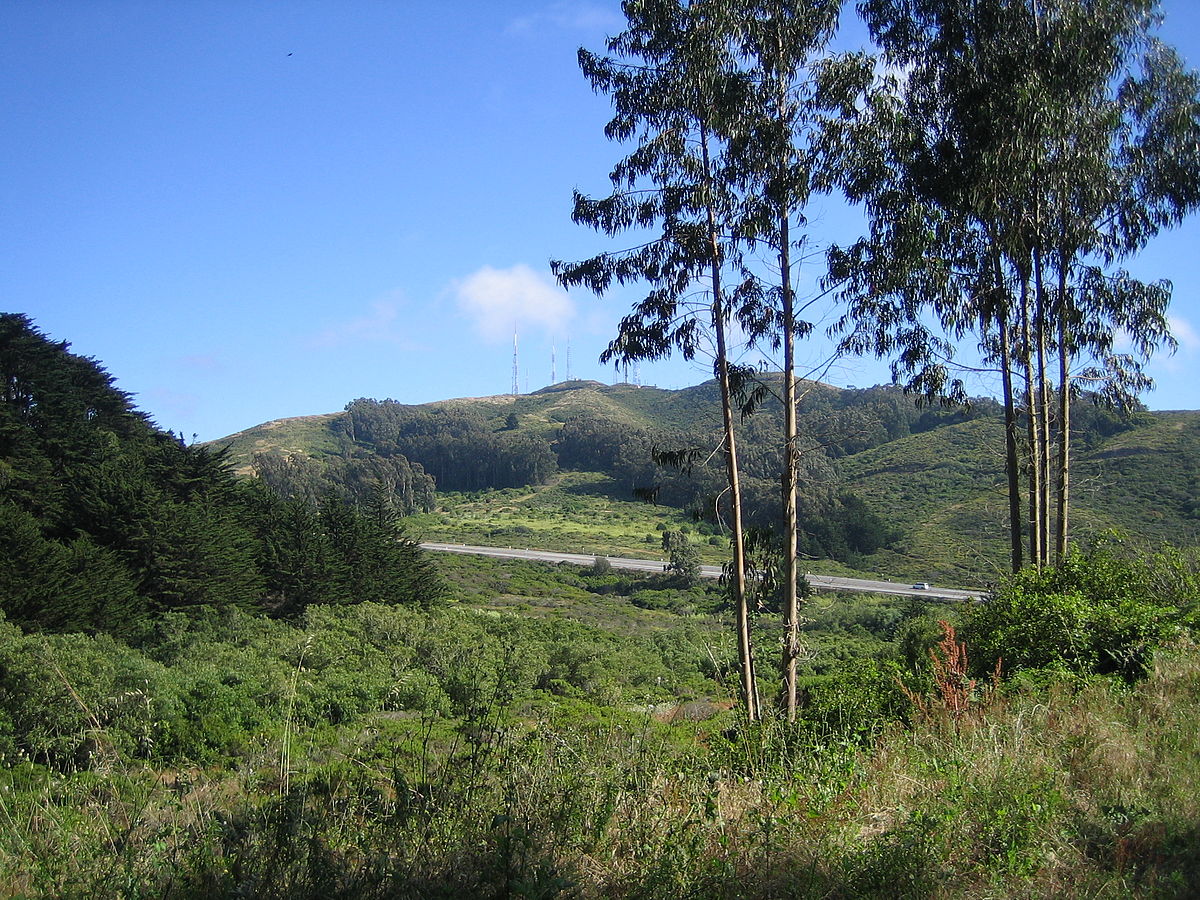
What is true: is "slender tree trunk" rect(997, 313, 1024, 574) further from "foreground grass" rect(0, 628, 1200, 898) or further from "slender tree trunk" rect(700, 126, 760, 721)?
"foreground grass" rect(0, 628, 1200, 898)

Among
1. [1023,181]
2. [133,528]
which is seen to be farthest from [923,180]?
[133,528]

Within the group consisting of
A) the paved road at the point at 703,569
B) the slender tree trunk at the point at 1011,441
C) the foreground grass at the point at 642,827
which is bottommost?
the paved road at the point at 703,569

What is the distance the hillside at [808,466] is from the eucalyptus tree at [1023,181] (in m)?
1.45

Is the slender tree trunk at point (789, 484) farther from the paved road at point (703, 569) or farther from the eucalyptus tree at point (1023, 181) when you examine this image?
the paved road at point (703, 569)

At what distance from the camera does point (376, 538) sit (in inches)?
1427

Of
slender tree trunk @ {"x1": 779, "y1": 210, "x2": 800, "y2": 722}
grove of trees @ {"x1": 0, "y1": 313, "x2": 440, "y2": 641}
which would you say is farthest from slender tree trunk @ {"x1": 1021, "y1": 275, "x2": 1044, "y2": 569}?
grove of trees @ {"x1": 0, "y1": 313, "x2": 440, "y2": 641}

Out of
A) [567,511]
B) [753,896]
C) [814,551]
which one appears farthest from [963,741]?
[567,511]

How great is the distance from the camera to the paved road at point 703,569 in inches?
1685

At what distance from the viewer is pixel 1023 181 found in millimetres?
10453

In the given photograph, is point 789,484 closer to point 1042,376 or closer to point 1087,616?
point 1087,616

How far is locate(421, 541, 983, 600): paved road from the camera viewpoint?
4279cm

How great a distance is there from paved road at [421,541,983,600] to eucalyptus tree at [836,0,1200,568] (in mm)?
24326

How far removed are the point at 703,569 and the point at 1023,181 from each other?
4807cm

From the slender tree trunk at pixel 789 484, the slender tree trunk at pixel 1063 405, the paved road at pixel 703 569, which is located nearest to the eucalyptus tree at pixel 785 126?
the slender tree trunk at pixel 789 484
